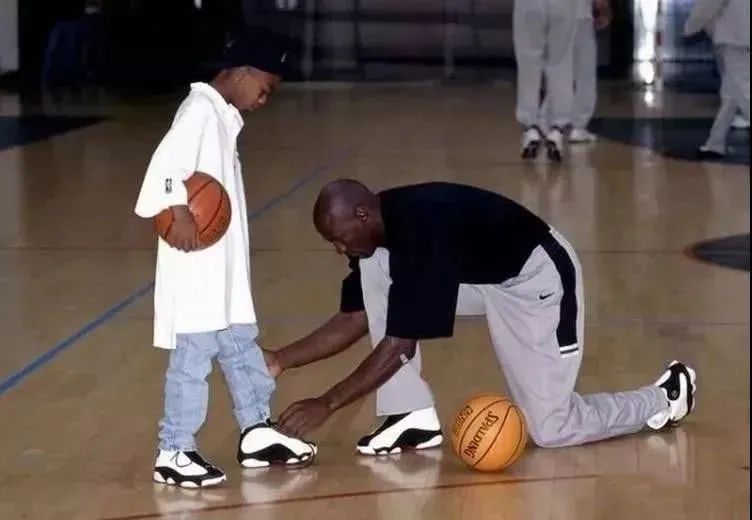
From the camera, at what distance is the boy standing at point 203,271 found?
4.54 meters

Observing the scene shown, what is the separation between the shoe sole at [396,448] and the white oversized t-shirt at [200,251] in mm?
Result: 653

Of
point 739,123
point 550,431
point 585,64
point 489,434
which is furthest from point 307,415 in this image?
point 739,123

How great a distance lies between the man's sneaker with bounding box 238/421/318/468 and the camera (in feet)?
16.0

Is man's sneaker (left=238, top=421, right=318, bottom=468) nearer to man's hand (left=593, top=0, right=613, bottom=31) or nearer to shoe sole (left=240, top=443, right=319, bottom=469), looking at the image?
shoe sole (left=240, top=443, right=319, bottom=469)

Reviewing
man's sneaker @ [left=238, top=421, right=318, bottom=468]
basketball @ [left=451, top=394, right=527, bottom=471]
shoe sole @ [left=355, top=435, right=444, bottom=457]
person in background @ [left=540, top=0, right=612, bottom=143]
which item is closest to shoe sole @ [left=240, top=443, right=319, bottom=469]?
man's sneaker @ [left=238, top=421, right=318, bottom=468]

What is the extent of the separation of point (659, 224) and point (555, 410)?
196 inches

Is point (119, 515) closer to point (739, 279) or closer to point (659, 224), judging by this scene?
point (739, 279)

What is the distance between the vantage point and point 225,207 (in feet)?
14.9

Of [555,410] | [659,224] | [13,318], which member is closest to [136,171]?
[659,224]

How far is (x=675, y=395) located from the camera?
535cm

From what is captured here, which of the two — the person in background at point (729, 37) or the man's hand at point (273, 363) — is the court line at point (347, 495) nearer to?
the man's hand at point (273, 363)

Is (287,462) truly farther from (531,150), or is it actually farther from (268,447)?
(531,150)

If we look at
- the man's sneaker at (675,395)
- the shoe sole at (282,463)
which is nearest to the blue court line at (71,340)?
the shoe sole at (282,463)

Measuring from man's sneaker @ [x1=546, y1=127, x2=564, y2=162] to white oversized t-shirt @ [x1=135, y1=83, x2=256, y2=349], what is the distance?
855 cm
